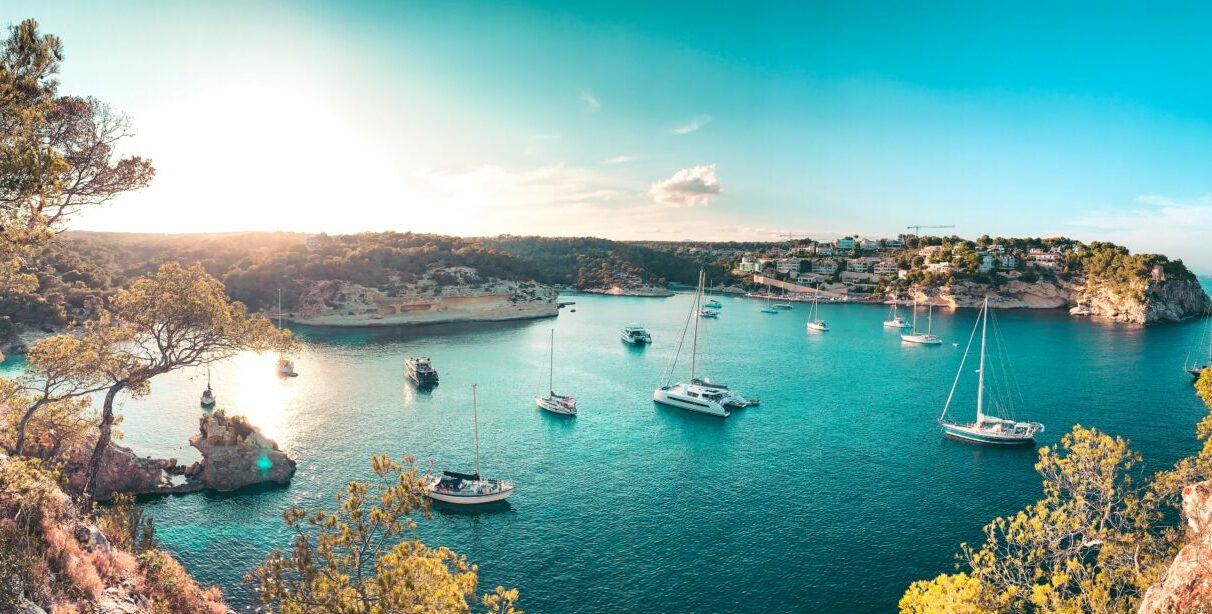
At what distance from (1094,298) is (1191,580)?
556 feet

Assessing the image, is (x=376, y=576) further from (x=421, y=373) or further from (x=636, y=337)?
(x=636, y=337)

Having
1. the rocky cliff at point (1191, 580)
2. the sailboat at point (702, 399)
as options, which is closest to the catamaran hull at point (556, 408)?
the sailboat at point (702, 399)

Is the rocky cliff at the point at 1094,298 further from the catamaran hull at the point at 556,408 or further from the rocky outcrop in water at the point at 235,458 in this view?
the rocky outcrop in water at the point at 235,458

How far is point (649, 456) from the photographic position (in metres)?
47.8

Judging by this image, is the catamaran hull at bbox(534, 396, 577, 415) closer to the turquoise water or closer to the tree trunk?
the turquoise water

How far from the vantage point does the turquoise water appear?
101 ft

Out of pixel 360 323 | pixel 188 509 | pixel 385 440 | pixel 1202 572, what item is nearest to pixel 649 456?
pixel 385 440

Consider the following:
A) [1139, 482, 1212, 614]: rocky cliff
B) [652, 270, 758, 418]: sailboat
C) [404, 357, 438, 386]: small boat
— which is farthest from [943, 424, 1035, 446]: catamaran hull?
[404, 357, 438, 386]: small boat

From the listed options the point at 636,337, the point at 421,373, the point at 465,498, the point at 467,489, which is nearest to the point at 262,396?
the point at 421,373

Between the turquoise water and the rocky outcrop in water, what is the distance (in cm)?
136

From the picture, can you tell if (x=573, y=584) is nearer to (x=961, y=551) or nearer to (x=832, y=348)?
(x=961, y=551)

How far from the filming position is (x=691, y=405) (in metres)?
60.3

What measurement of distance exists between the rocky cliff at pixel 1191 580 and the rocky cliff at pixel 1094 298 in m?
149

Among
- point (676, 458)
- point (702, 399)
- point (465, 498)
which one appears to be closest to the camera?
point (465, 498)
